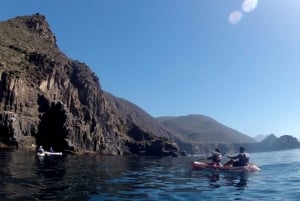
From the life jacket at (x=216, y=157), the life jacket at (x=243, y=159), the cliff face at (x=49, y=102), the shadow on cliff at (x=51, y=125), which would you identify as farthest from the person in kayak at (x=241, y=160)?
the shadow on cliff at (x=51, y=125)

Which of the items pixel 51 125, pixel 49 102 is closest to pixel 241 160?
pixel 51 125

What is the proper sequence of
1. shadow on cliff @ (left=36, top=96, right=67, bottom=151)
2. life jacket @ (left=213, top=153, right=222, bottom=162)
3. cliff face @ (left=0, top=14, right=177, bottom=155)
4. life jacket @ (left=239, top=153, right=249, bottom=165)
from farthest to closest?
shadow on cliff @ (left=36, top=96, right=67, bottom=151) → cliff face @ (left=0, top=14, right=177, bottom=155) → life jacket @ (left=213, top=153, right=222, bottom=162) → life jacket @ (left=239, top=153, right=249, bottom=165)

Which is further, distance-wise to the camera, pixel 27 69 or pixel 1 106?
pixel 27 69

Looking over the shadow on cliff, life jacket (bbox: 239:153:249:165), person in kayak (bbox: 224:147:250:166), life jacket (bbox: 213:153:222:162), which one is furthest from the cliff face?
life jacket (bbox: 239:153:249:165)

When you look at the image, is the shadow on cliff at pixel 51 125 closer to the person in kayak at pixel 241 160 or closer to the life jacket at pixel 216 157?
the life jacket at pixel 216 157

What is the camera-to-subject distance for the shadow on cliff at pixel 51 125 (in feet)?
337

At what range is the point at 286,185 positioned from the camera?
28391 millimetres

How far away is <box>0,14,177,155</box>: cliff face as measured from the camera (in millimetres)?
99875

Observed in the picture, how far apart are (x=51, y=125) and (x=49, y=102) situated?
26.6 ft

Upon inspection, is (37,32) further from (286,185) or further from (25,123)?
(286,185)

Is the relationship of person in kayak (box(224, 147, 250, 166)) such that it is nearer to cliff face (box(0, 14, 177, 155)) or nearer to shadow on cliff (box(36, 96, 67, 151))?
cliff face (box(0, 14, 177, 155))

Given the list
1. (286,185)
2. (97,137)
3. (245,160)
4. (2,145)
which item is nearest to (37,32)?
(97,137)

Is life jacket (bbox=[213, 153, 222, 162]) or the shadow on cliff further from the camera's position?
the shadow on cliff

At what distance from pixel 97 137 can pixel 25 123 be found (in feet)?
96.5
